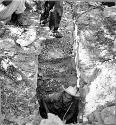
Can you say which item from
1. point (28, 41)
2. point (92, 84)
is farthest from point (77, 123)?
point (28, 41)

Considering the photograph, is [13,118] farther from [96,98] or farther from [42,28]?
[42,28]

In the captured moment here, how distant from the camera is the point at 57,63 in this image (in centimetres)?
370

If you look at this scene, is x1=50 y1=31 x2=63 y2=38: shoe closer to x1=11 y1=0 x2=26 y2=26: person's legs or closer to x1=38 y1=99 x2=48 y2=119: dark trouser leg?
x1=11 y1=0 x2=26 y2=26: person's legs

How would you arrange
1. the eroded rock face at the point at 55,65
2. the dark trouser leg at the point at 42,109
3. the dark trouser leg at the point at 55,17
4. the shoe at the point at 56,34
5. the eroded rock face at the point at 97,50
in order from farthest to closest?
the shoe at the point at 56,34 < the eroded rock face at the point at 55,65 < the dark trouser leg at the point at 55,17 < the eroded rock face at the point at 97,50 < the dark trouser leg at the point at 42,109

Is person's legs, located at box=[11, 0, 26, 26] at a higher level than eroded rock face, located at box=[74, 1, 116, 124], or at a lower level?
higher

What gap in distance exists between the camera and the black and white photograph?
10.1ft

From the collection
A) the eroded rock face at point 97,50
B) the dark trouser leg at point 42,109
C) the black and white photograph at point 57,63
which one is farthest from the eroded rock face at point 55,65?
the dark trouser leg at point 42,109

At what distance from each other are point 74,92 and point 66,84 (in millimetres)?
359

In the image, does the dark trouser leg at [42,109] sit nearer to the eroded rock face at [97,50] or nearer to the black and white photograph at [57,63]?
the black and white photograph at [57,63]

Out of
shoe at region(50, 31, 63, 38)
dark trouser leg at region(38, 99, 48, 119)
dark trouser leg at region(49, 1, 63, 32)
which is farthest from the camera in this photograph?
shoe at region(50, 31, 63, 38)

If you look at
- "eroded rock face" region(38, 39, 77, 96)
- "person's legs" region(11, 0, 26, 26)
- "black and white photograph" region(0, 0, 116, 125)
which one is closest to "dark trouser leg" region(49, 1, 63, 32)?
"black and white photograph" region(0, 0, 116, 125)

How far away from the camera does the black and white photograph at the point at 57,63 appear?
10.1ft

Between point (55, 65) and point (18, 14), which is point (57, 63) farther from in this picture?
point (18, 14)

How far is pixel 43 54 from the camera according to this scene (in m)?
3.68
